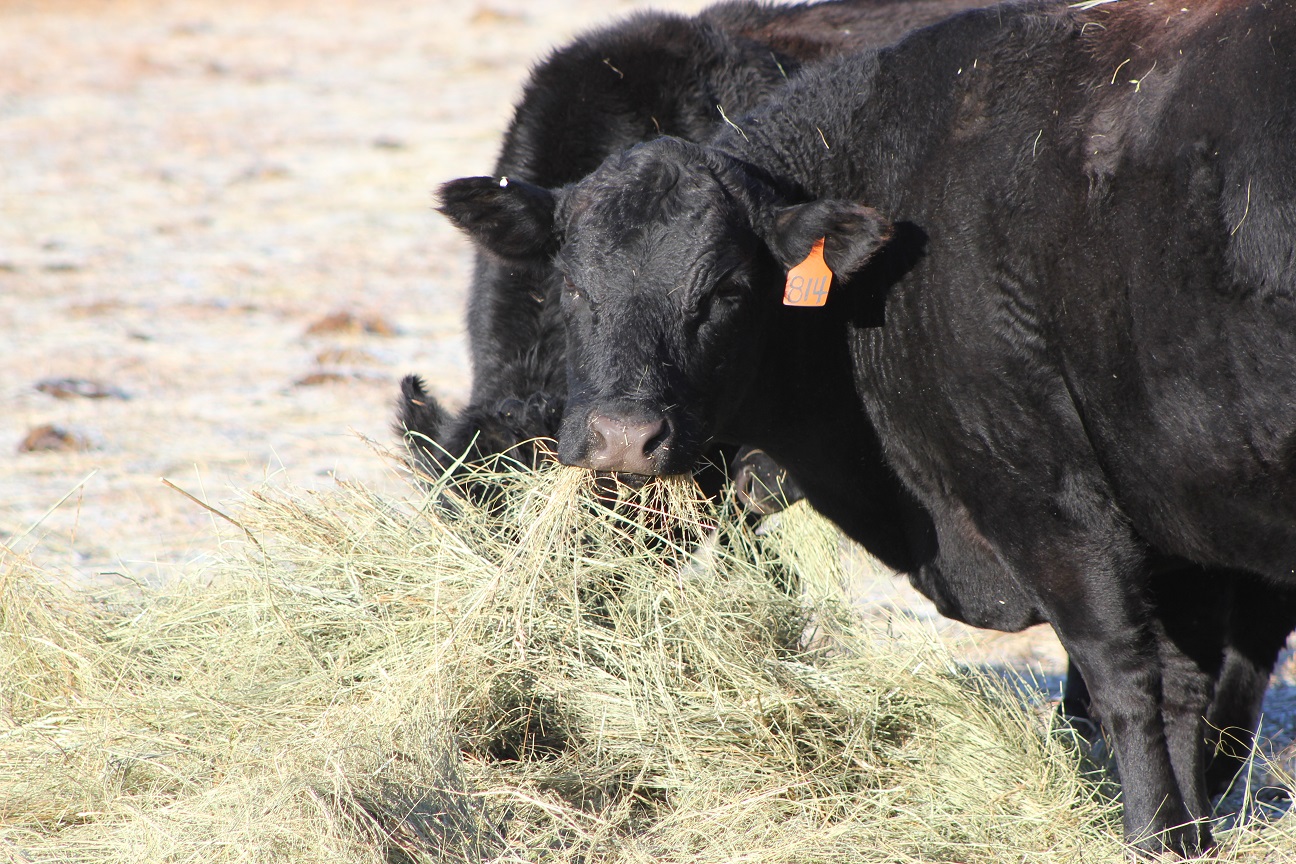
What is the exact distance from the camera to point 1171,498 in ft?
11.6

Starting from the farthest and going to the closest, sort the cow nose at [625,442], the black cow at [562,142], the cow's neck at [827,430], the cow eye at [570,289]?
the black cow at [562,142]
the cow's neck at [827,430]
the cow eye at [570,289]
the cow nose at [625,442]

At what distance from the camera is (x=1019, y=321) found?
143 inches

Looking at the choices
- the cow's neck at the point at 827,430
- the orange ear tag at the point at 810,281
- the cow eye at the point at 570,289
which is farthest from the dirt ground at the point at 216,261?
the orange ear tag at the point at 810,281

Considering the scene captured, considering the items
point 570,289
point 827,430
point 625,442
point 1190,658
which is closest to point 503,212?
point 570,289

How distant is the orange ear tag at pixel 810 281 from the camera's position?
3.91 m

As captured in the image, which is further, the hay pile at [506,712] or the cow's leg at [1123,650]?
the cow's leg at [1123,650]

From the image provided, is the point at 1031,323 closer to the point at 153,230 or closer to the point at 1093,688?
the point at 1093,688

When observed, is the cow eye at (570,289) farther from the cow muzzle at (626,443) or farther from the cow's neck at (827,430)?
the cow's neck at (827,430)

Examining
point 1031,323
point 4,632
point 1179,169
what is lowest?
point 4,632

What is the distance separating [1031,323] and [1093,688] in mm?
1100

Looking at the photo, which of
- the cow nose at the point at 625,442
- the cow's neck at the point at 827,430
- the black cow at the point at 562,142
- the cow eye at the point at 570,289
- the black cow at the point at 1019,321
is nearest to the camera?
the black cow at the point at 1019,321

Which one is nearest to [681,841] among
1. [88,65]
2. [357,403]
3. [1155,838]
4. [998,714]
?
[998,714]

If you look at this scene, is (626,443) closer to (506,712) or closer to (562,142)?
(506,712)

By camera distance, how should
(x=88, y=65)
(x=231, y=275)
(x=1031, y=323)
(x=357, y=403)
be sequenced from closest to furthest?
(x=1031, y=323) < (x=357, y=403) < (x=231, y=275) < (x=88, y=65)
